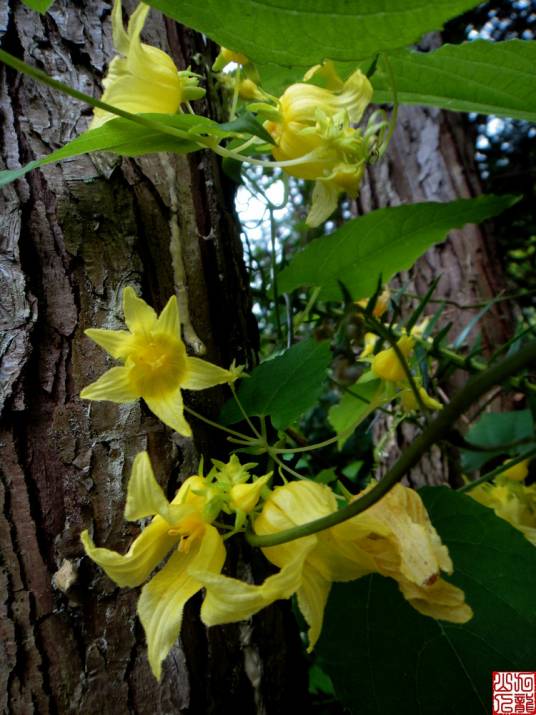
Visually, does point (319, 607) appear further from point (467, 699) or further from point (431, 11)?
point (431, 11)

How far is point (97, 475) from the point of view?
1.84ft

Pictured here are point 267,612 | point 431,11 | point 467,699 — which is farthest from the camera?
point 267,612

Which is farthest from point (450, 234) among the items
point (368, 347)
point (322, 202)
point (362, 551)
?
point (362, 551)

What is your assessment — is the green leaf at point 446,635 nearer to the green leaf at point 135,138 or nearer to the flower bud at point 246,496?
the flower bud at point 246,496

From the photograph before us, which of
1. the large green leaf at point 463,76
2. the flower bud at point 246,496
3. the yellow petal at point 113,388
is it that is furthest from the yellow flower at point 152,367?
the large green leaf at point 463,76

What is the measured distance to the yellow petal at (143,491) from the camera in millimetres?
395

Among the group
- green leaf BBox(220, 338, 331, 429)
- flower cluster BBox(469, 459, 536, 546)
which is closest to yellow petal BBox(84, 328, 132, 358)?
green leaf BBox(220, 338, 331, 429)

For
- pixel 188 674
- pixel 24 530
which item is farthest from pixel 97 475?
pixel 188 674

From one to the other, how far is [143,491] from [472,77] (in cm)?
59

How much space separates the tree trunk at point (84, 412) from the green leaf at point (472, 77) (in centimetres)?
29

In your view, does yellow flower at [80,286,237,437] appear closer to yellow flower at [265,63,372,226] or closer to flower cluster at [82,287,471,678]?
flower cluster at [82,287,471,678]

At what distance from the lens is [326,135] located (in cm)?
52

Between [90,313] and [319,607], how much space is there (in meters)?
0.38

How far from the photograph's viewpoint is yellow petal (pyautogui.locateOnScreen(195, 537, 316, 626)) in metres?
0.36
